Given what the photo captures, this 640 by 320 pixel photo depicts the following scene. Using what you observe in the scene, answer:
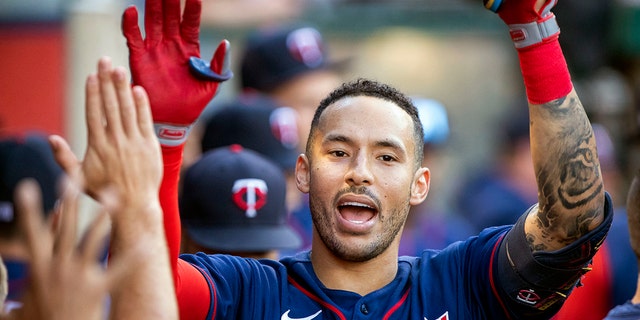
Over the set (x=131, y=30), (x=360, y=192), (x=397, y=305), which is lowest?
(x=397, y=305)

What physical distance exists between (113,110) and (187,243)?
2083mm

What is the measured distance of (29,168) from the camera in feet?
18.7

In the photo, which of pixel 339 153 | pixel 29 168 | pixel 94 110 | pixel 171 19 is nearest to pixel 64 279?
pixel 94 110

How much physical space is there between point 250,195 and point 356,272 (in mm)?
1295

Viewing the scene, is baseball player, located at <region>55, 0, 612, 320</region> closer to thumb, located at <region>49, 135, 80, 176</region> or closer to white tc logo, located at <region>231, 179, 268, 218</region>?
thumb, located at <region>49, 135, 80, 176</region>

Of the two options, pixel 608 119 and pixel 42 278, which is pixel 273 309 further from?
pixel 608 119

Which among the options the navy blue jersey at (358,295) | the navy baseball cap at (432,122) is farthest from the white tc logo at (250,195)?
the navy baseball cap at (432,122)

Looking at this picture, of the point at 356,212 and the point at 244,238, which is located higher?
the point at 356,212

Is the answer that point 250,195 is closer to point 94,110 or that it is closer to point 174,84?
point 174,84

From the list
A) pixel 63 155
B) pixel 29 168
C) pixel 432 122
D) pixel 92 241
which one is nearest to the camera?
pixel 92 241

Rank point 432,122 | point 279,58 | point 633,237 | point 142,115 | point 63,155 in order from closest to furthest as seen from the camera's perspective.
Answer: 1. point 63,155
2. point 142,115
3. point 633,237
4. point 279,58
5. point 432,122

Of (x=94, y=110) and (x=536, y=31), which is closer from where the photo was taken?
(x=94, y=110)

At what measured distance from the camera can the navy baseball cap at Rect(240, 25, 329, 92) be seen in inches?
295

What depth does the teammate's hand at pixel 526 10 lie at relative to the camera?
3.72m
